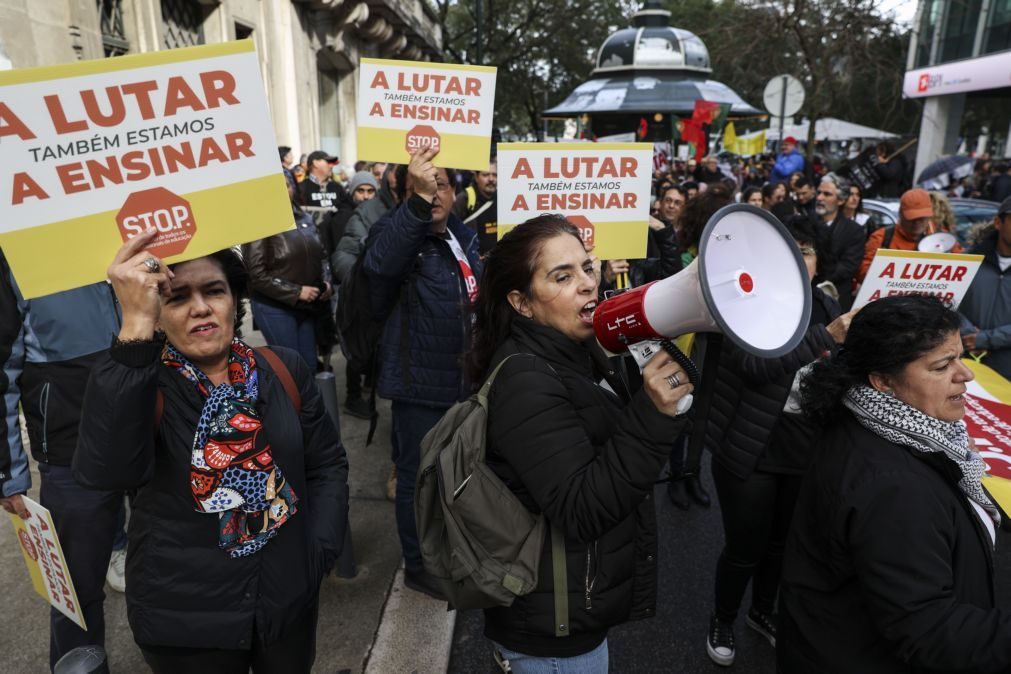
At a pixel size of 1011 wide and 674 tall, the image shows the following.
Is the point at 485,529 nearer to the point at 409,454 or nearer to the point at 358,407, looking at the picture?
the point at 409,454

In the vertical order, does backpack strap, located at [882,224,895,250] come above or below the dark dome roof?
below

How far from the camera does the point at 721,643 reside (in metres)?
2.85

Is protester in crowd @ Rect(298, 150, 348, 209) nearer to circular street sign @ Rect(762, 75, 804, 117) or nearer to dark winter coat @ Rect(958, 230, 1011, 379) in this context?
circular street sign @ Rect(762, 75, 804, 117)

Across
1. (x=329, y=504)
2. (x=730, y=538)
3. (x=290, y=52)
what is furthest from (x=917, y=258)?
(x=290, y=52)

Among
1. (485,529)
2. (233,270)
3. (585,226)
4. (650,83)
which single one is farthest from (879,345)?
(650,83)

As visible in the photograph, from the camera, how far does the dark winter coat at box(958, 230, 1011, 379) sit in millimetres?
3414

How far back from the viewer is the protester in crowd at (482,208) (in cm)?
510

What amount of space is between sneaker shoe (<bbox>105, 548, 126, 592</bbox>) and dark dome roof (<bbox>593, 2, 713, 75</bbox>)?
2273cm

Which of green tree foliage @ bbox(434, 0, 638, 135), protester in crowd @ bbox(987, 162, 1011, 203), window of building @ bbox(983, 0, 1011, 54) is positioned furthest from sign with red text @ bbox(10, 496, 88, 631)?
green tree foliage @ bbox(434, 0, 638, 135)

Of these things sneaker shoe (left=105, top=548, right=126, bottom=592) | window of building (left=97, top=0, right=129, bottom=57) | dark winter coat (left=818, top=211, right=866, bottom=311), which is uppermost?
window of building (left=97, top=0, right=129, bottom=57)

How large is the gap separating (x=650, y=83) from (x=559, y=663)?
73.7 ft

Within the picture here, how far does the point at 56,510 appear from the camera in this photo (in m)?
2.29

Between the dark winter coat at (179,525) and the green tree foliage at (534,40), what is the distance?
26487mm

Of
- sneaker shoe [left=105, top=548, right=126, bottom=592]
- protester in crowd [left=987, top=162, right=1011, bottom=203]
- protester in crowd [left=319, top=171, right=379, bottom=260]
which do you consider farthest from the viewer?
protester in crowd [left=987, top=162, right=1011, bottom=203]
